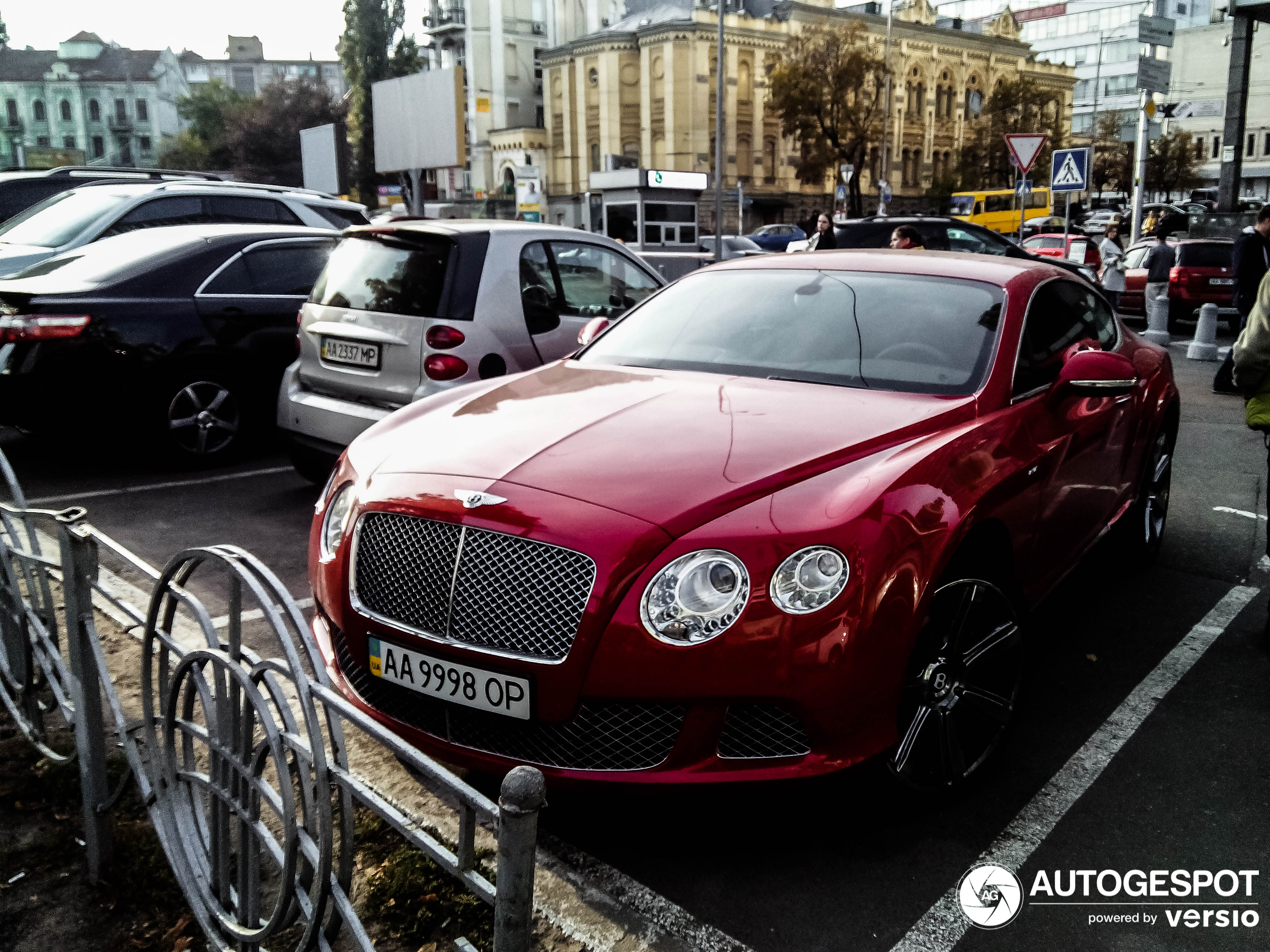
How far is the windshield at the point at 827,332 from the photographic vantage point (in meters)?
3.98

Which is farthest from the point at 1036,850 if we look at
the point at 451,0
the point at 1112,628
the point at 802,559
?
the point at 451,0

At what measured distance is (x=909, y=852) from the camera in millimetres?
3090

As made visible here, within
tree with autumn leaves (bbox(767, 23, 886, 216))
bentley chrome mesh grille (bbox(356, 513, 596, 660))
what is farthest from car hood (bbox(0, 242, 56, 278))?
tree with autumn leaves (bbox(767, 23, 886, 216))

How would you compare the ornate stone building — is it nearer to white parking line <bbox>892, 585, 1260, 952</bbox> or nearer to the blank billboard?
the blank billboard

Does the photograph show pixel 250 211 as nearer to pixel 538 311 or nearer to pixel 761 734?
pixel 538 311

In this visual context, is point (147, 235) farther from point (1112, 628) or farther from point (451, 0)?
point (451, 0)

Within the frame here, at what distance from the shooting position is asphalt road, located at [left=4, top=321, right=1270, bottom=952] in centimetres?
279

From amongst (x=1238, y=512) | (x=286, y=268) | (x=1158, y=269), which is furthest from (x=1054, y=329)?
(x=1158, y=269)

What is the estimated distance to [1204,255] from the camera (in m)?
17.7

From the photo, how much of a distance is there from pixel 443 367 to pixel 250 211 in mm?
5355

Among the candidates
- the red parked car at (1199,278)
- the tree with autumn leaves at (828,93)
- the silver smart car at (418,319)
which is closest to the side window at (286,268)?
the silver smart car at (418,319)

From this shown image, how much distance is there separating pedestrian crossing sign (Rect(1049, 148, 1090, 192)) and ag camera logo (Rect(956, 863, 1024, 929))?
53.6 ft

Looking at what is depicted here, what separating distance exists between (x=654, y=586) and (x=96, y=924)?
5.18 ft

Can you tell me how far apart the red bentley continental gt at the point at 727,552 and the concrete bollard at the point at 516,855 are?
1.01 metres
